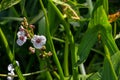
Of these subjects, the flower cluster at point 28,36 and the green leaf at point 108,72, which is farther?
the flower cluster at point 28,36

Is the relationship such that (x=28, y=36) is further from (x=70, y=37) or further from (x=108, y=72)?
(x=108, y=72)

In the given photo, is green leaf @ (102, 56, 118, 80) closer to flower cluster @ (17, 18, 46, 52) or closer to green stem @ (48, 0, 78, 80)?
green stem @ (48, 0, 78, 80)

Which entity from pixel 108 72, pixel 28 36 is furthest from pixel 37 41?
pixel 108 72

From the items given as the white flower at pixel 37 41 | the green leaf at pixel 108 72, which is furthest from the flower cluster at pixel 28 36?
the green leaf at pixel 108 72

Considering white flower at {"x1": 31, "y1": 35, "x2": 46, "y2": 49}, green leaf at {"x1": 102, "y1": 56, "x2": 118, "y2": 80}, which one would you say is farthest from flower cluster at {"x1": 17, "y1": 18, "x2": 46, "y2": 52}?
green leaf at {"x1": 102, "y1": 56, "x2": 118, "y2": 80}

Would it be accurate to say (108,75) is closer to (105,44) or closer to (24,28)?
(105,44)

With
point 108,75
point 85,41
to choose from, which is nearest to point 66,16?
point 85,41

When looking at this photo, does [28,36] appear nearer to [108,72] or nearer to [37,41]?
[37,41]

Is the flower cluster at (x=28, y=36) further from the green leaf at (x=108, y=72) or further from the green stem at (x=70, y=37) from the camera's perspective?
the green leaf at (x=108, y=72)

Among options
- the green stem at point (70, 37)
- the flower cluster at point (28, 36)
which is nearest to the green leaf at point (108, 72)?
the green stem at point (70, 37)

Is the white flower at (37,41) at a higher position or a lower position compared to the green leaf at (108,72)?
higher

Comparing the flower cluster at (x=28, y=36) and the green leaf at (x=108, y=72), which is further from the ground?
the flower cluster at (x=28, y=36)
